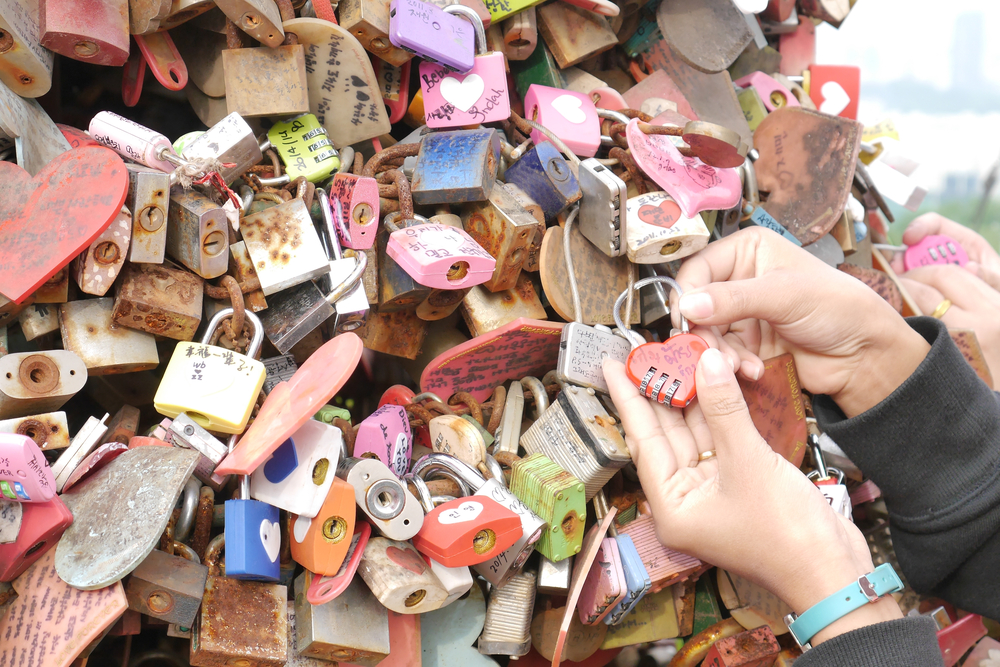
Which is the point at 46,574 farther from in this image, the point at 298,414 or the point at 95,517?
the point at 298,414

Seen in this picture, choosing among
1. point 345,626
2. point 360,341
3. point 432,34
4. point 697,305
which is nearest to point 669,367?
point 697,305

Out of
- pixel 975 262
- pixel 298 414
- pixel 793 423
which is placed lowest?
pixel 975 262

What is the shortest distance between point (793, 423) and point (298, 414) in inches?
33.9

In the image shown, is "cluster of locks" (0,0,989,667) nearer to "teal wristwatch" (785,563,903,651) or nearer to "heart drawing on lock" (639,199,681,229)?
"heart drawing on lock" (639,199,681,229)

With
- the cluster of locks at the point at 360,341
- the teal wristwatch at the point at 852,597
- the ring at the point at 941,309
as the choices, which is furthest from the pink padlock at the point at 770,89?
the teal wristwatch at the point at 852,597

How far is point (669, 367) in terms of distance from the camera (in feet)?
3.37

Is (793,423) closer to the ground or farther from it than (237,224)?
closer to the ground

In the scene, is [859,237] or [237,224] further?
[859,237]

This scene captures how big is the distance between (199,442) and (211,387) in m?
0.07

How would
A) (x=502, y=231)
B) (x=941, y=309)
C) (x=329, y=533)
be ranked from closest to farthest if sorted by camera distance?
(x=329, y=533) < (x=502, y=231) < (x=941, y=309)

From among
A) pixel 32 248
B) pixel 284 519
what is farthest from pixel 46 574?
pixel 32 248

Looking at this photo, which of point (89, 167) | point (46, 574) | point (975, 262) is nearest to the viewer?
point (46, 574)

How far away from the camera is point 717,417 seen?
94 centimetres

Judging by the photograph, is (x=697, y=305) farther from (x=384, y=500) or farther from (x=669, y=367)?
(x=384, y=500)
